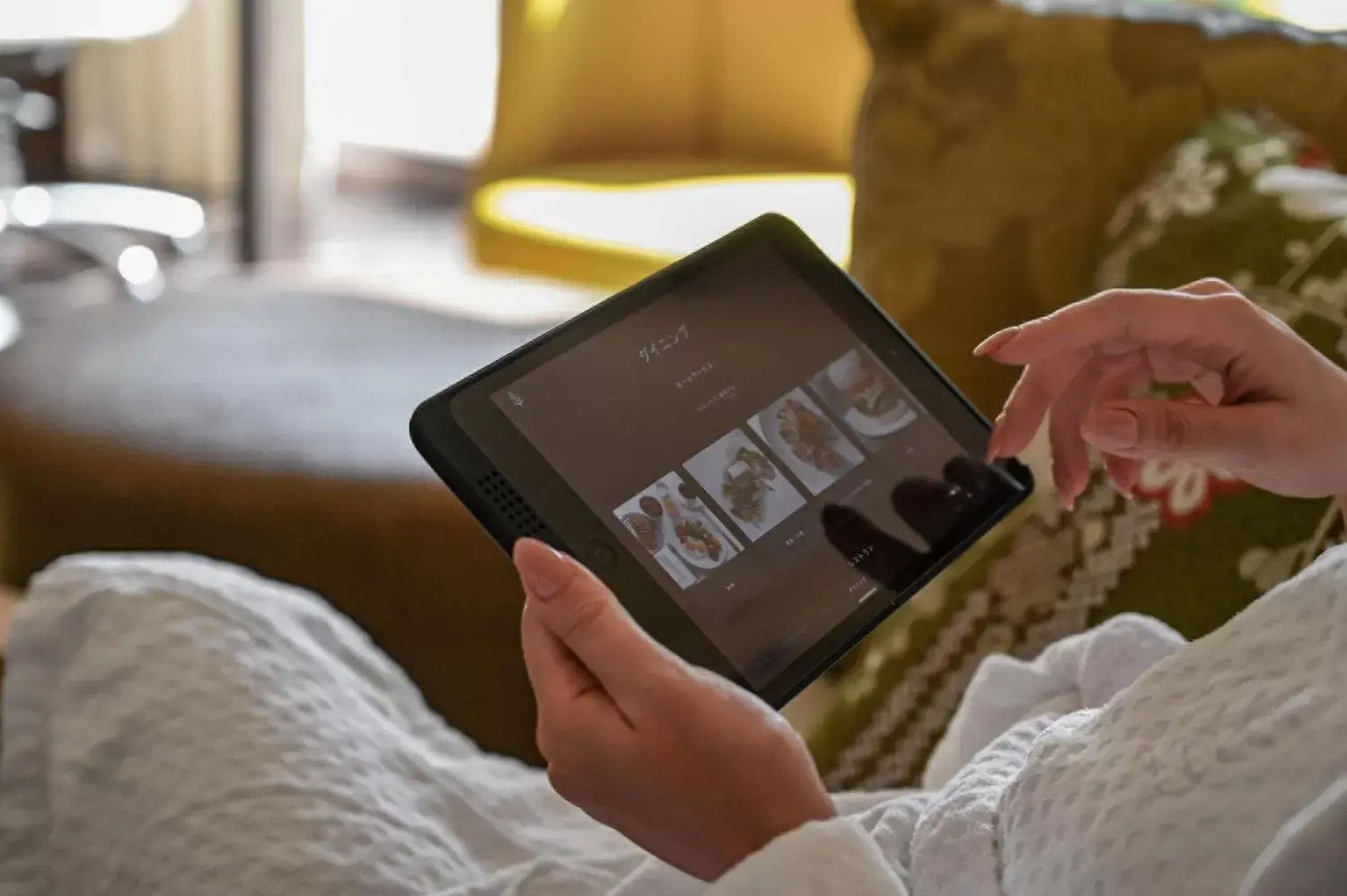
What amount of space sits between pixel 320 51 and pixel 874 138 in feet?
7.24

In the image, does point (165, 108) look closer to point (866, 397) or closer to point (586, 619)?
point (866, 397)

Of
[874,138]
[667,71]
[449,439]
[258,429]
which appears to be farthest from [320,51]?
[449,439]

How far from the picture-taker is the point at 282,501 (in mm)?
1098

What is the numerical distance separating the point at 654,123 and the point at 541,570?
1.65 meters

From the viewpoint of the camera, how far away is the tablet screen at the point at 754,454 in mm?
579

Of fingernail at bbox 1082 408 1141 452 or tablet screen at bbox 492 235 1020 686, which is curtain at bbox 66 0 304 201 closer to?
tablet screen at bbox 492 235 1020 686

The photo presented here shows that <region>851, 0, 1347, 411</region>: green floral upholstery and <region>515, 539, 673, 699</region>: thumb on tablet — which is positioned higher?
<region>851, 0, 1347, 411</region>: green floral upholstery

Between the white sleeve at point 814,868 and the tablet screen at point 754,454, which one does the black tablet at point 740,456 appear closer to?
the tablet screen at point 754,454

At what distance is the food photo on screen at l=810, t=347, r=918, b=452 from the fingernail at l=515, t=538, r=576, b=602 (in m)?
0.22

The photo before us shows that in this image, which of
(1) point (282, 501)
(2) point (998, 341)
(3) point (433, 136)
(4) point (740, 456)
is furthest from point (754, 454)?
(3) point (433, 136)

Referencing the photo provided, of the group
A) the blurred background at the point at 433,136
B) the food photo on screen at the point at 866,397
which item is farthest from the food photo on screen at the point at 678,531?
the blurred background at the point at 433,136

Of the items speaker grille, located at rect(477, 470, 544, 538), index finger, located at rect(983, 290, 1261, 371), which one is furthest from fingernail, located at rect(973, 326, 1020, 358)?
speaker grille, located at rect(477, 470, 544, 538)

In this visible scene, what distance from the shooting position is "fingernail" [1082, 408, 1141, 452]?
0.58 meters

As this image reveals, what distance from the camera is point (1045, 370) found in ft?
2.14
